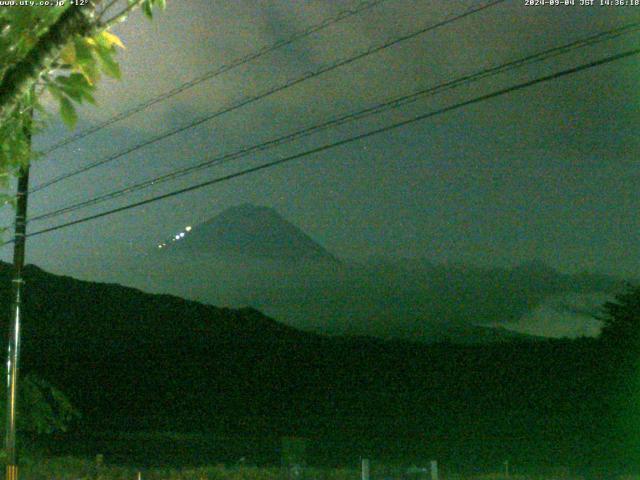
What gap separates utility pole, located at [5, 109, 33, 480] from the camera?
17.6m

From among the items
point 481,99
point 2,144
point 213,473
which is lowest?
point 213,473

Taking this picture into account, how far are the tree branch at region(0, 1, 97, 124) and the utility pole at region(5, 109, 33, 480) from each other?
14308mm

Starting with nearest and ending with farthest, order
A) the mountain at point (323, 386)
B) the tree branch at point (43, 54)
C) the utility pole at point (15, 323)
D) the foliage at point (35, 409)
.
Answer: the tree branch at point (43, 54), the utility pole at point (15, 323), the foliage at point (35, 409), the mountain at point (323, 386)

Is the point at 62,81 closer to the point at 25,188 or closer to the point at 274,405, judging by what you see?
the point at 25,188

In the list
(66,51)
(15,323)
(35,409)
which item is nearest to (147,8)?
(66,51)

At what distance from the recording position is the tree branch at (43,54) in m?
3.65

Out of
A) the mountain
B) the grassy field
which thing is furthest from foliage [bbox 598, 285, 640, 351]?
the grassy field

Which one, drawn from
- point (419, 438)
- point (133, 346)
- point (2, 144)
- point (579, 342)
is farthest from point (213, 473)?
point (133, 346)

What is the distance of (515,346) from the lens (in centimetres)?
5500

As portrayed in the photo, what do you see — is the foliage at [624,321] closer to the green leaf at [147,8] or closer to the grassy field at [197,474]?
the grassy field at [197,474]

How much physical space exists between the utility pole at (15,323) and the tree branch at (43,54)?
14308 millimetres

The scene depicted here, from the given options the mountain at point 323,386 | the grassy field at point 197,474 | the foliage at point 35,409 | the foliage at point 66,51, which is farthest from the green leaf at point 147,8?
the mountain at point 323,386

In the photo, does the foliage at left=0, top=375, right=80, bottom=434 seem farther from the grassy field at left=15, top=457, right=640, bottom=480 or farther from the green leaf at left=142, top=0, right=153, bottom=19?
the green leaf at left=142, top=0, right=153, bottom=19

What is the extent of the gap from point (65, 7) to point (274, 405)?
46.3 meters
